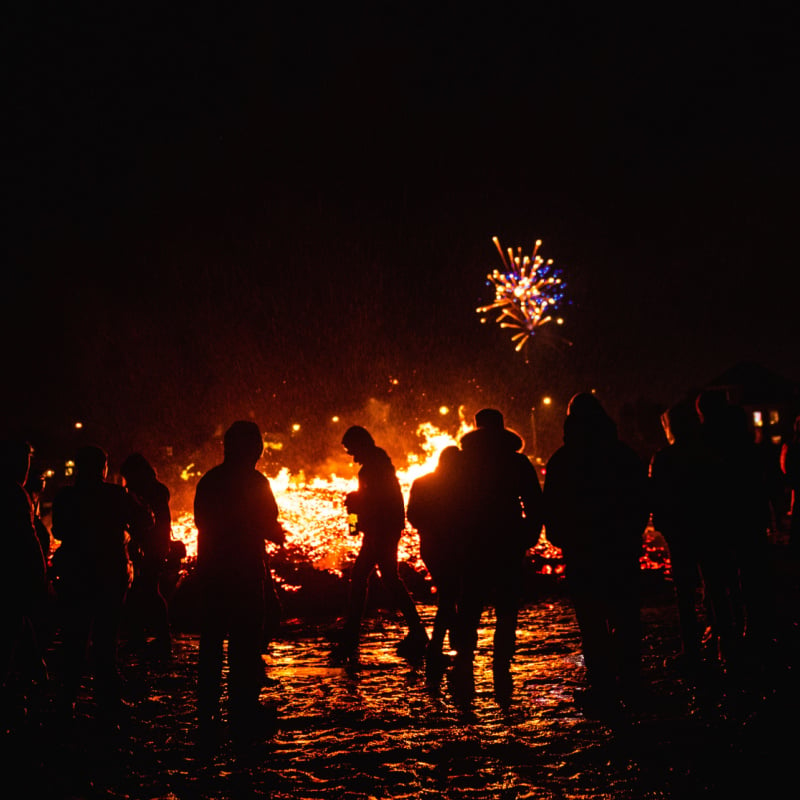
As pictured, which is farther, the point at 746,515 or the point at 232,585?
the point at 746,515

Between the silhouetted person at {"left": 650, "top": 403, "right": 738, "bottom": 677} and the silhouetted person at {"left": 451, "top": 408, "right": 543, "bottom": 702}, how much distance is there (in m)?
1.08

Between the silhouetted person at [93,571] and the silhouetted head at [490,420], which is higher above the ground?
the silhouetted head at [490,420]

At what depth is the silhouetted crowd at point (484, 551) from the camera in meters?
5.54

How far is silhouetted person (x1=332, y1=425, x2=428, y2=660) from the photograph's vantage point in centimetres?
755

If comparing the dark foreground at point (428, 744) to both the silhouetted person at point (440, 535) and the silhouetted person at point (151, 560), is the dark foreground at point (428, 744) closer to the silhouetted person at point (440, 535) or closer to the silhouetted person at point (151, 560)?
the silhouetted person at point (440, 535)

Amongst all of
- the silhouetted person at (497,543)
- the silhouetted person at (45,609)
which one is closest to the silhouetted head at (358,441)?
the silhouetted person at (497,543)

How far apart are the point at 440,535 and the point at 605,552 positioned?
1595mm

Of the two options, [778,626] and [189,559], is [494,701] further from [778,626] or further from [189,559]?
[189,559]


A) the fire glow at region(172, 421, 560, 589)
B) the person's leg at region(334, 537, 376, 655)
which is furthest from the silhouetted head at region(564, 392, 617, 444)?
the person's leg at region(334, 537, 376, 655)

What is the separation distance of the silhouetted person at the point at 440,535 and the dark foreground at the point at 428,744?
40 cm

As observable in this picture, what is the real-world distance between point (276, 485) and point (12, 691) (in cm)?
2043

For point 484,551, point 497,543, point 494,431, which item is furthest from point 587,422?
point 484,551

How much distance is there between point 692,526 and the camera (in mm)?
6125

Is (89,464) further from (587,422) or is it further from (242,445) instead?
(587,422)
